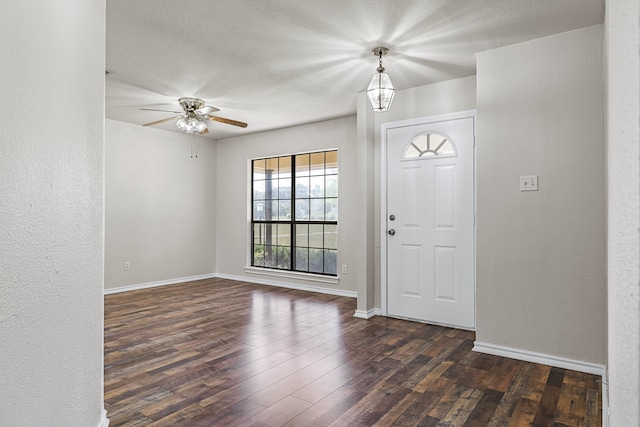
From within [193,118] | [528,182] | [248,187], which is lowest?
[528,182]

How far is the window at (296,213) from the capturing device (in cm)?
562

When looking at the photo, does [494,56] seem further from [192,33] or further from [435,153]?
[192,33]

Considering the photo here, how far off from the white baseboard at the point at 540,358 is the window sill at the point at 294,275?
2.51 metres

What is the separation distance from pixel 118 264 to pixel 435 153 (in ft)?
14.9

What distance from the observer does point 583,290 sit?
2750 millimetres

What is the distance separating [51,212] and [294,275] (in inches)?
182

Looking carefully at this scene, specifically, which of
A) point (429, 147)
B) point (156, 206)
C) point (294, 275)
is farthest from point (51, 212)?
point (156, 206)

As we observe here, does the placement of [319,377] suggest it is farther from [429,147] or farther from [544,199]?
[429,147]

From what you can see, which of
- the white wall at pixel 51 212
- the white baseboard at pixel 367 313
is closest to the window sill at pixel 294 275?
the white baseboard at pixel 367 313

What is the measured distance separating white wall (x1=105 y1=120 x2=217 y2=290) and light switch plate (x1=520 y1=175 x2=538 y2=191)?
16.7 ft

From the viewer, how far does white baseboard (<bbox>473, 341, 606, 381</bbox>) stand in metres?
2.70

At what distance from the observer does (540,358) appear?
2.89m

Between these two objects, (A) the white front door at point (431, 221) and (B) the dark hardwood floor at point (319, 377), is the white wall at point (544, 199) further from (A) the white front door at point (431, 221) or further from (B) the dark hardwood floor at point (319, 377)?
(A) the white front door at point (431, 221)

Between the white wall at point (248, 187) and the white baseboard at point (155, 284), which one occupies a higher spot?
the white wall at point (248, 187)
